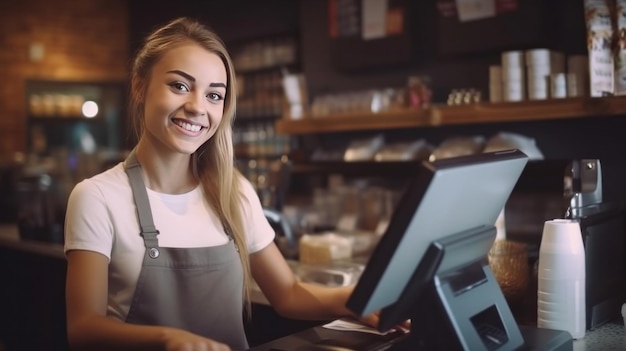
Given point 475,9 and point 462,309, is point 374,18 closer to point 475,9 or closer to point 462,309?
point 475,9

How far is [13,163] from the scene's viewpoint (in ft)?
18.6

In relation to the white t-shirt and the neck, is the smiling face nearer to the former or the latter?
the neck

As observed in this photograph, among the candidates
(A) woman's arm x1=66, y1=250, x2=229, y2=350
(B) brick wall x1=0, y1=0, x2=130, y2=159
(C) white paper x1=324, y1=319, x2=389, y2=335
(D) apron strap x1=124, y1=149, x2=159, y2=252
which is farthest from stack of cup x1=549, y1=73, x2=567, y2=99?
(B) brick wall x1=0, y1=0, x2=130, y2=159

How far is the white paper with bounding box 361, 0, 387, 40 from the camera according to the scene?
3916 mm

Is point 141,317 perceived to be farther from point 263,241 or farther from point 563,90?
point 563,90

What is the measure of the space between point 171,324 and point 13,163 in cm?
451

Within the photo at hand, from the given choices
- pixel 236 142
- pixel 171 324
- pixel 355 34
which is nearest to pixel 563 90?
pixel 355 34

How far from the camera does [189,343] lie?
119cm

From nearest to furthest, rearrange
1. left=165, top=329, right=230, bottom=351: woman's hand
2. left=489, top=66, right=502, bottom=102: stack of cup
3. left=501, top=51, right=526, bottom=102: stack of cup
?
left=165, top=329, right=230, bottom=351: woman's hand, left=501, top=51, right=526, bottom=102: stack of cup, left=489, top=66, right=502, bottom=102: stack of cup

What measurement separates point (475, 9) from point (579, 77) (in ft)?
2.61

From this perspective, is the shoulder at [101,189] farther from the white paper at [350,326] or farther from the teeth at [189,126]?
the white paper at [350,326]

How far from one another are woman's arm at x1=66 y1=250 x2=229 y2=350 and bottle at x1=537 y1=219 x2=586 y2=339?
85 centimetres

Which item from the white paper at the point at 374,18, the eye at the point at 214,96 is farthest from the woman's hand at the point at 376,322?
the white paper at the point at 374,18

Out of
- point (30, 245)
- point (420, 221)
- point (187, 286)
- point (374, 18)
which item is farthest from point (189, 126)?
point (374, 18)
